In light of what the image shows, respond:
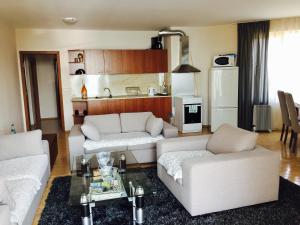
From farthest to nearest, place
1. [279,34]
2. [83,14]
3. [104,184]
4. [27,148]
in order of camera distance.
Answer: [279,34] → [83,14] → [27,148] → [104,184]

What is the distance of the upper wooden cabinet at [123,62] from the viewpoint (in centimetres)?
612

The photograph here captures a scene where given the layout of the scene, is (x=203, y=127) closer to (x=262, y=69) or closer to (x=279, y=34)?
(x=262, y=69)

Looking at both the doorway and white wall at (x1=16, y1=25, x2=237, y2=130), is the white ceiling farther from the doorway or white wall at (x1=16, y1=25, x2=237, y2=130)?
the doorway

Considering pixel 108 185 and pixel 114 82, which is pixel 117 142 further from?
pixel 114 82

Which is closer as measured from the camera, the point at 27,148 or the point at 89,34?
the point at 27,148

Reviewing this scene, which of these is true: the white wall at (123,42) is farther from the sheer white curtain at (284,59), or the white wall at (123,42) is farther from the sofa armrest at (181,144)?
the sofa armrest at (181,144)

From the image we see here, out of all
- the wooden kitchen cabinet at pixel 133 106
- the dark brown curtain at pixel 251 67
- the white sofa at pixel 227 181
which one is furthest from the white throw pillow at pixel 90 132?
the dark brown curtain at pixel 251 67

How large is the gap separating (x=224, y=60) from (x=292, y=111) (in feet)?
6.68

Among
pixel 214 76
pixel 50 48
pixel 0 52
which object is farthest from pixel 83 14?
pixel 214 76

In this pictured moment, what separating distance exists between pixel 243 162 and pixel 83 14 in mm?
3495

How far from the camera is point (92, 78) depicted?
6.45 m

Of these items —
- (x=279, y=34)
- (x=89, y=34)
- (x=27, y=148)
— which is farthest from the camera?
(x=89, y=34)

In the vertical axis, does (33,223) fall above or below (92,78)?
below

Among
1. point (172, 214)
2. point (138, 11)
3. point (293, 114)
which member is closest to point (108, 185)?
point (172, 214)
